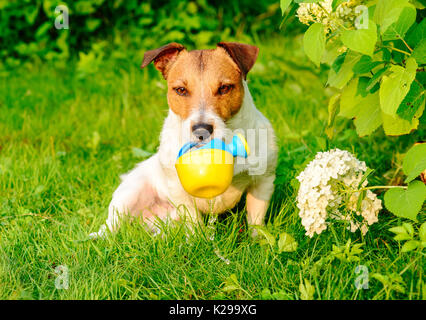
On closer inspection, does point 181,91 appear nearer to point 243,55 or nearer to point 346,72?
point 243,55

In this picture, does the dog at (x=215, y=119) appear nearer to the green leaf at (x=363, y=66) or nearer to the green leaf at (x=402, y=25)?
the green leaf at (x=363, y=66)

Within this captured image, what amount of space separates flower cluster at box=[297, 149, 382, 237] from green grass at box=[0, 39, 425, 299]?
0.53 feet

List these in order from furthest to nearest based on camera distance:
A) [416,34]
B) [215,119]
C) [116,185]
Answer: [116,185]
[215,119]
[416,34]

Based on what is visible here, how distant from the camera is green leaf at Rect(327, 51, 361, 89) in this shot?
2.87m

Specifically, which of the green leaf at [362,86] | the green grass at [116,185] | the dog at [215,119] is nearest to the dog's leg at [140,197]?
the dog at [215,119]

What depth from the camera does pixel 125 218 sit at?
361cm

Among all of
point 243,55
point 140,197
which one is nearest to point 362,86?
point 243,55

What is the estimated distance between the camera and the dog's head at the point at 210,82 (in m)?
3.34

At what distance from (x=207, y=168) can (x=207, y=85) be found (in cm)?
85

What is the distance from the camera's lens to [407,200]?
8.43ft

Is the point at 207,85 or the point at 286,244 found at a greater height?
the point at 207,85

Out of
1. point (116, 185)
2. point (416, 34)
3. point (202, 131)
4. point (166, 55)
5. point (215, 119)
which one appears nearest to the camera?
point (416, 34)

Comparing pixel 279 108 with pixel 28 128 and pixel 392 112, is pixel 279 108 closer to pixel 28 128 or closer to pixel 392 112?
pixel 28 128
